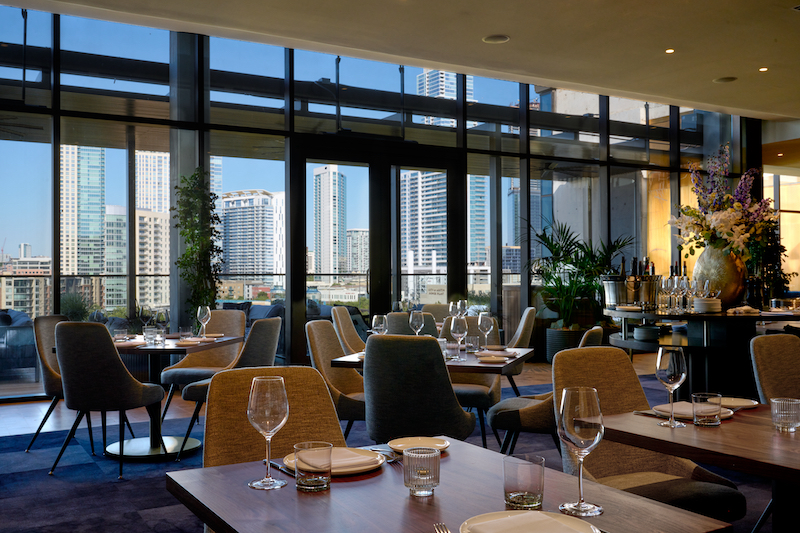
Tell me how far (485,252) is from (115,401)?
18.3ft

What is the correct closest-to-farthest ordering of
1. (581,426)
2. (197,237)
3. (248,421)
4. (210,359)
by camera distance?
(581,426)
(248,421)
(210,359)
(197,237)

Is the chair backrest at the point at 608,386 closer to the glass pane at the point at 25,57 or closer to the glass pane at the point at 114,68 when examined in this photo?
the glass pane at the point at 114,68

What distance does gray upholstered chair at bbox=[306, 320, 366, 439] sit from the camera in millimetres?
3963

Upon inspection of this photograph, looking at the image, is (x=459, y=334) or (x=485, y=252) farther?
(x=485, y=252)

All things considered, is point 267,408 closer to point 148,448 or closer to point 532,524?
point 532,524

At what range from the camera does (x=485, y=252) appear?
28.6ft

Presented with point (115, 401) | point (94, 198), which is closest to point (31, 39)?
point (94, 198)

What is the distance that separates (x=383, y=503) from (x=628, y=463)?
1.50 meters

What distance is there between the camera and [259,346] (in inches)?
190

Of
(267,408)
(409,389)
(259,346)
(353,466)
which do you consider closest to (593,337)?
(409,389)

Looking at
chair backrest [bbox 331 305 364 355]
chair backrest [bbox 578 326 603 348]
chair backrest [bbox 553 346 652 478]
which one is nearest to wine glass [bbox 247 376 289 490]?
chair backrest [bbox 553 346 652 478]

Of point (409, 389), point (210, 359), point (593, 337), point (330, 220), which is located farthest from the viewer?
point (330, 220)

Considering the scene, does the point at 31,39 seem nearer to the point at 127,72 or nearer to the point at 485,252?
the point at 127,72

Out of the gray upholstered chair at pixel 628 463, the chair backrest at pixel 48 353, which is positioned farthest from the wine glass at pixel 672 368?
the chair backrest at pixel 48 353
